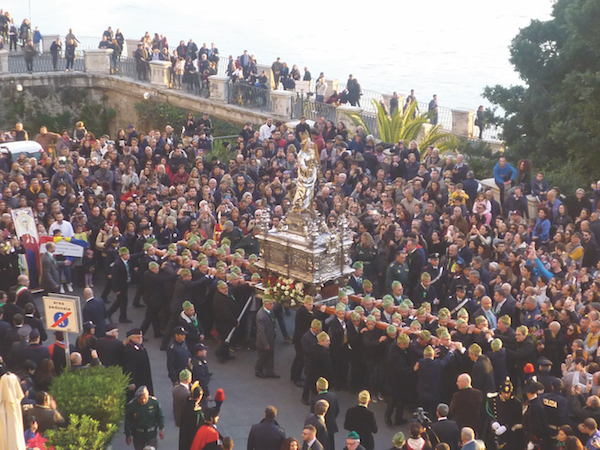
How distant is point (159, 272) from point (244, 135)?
9.63 metres

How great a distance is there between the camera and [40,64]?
32875 millimetres

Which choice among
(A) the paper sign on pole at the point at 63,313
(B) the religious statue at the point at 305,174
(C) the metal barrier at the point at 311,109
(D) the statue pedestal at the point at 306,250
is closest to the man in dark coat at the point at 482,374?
(D) the statue pedestal at the point at 306,250

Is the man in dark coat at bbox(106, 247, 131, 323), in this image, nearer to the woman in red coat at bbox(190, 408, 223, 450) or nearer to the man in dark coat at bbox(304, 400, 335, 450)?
the woman in red coat at bbox(190, 408, 223, 450)

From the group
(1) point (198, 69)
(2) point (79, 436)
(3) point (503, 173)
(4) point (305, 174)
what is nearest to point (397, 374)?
(4) point (305, 174)

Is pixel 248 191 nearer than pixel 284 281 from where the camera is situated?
No

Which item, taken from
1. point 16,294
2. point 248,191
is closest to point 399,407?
point 16,294

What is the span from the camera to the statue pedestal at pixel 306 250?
14.5 m

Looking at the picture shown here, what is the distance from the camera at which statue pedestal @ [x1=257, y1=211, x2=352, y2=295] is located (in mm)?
14539

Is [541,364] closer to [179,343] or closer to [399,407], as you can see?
[399,407]

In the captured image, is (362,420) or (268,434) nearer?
(268,434)

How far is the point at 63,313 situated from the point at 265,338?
3.44 meters

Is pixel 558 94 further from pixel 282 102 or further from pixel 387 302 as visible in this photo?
pixel 387 302

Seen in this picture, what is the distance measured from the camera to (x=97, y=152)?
22.5 metres

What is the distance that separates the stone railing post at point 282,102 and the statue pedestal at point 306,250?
13241 mm
